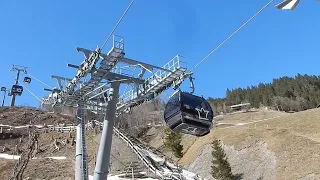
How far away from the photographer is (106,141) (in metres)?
19.3

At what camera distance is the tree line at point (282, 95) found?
374 feet

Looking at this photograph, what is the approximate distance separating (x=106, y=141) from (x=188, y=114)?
5.06 meters

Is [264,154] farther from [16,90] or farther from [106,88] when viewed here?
[16,90]

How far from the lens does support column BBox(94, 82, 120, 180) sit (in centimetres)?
1878

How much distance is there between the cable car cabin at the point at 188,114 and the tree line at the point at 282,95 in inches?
3912

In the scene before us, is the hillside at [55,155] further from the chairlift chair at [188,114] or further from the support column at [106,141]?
the chairlift chair at [188,114]

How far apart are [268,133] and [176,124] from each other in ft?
102

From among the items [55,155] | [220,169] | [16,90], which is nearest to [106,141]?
[220,169]

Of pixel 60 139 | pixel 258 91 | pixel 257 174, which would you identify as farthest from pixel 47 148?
pixel 258 91

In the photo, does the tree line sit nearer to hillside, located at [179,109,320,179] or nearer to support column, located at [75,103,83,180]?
hillside, located at [179,109,320,179]

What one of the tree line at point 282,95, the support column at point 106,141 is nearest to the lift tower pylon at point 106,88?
the support column at point 106,141

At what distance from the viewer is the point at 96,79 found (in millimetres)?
20125

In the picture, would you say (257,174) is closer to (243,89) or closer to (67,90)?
(67,90)

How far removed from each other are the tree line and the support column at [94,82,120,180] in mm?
100307
